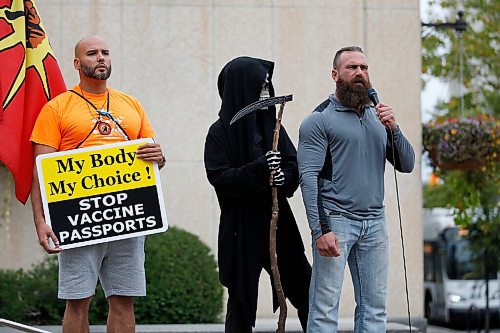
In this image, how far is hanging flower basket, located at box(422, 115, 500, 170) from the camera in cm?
1227

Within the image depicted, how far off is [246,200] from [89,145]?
1.01m

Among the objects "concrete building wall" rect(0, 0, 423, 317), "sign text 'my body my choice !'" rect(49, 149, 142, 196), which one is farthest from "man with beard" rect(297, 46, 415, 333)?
"concrete building wall" rect(0, 0, 423, 317)

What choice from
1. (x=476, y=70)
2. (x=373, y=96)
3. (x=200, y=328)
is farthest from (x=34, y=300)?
(x=476, y=70)

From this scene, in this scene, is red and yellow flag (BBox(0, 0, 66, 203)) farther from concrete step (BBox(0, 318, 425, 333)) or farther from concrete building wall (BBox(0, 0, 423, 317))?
concrete building wall (BBox(0, 0, 423, 317))

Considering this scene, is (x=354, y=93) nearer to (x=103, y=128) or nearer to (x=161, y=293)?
(x=103, y=128)

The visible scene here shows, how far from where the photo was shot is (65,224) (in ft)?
20.1

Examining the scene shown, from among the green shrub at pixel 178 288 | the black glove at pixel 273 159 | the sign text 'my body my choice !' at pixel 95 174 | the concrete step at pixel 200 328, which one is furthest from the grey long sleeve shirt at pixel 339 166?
the green shrub at pixel 178 288

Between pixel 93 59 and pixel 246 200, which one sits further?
pixel 246 200

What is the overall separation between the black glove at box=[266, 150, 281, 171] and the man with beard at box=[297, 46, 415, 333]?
0.44 ft

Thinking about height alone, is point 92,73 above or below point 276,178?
above

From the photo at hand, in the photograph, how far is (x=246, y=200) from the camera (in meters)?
6.48

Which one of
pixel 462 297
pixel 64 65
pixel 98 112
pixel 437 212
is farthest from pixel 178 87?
pixel 437 212

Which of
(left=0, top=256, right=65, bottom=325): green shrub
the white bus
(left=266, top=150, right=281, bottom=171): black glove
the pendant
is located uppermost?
the pendant

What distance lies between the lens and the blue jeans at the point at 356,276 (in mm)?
6160
